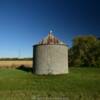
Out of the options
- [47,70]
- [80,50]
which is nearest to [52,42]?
[47,70]

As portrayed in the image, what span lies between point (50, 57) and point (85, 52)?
85.7ft

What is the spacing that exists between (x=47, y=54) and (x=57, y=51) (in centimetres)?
147

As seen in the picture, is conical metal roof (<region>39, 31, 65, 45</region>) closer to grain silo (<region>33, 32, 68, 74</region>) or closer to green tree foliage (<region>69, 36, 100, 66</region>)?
grain silo (<region>33, 32, 68, 74</region>)

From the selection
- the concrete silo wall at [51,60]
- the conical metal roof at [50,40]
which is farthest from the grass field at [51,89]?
the conical metal roof at [50,40]

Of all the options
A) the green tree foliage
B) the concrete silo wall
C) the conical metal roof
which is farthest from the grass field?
the green tree foliage

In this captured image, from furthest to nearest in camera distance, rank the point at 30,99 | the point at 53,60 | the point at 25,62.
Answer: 1. the point at 25,62
2. the point at 53,60
3. the point at 30,99

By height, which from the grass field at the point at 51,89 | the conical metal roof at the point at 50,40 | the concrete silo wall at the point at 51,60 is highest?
the conical metal roof at the point at 50,40

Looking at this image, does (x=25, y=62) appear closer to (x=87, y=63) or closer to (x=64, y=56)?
(x=87, y=63)

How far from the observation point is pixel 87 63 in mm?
59531

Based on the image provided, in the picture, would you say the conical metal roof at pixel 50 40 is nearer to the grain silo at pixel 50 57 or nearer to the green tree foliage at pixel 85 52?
the grain silo at pixel 50 57

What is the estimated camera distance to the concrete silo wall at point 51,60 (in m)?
34.7

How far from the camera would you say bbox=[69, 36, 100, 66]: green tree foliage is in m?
57.7

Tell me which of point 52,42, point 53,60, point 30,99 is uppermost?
point 52,42

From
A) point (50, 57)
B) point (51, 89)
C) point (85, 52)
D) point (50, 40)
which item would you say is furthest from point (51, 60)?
point (85, 52)
